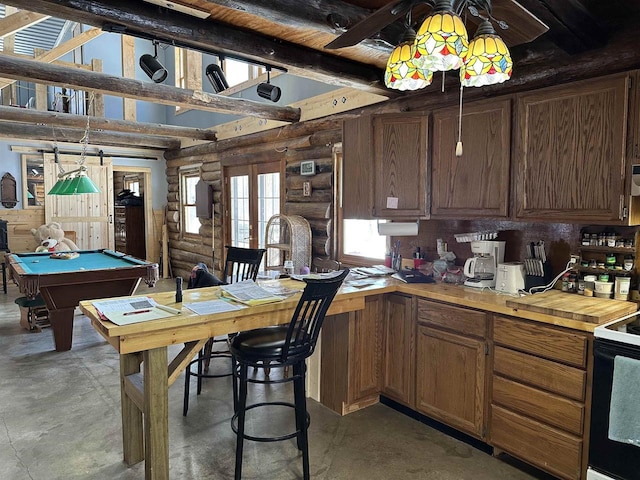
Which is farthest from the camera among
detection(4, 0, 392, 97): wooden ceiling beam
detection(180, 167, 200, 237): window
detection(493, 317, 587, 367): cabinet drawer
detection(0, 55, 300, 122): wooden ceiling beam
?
detection(180, 167, 200, 237): window

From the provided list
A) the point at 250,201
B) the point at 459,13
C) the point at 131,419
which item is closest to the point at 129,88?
the point at 250,201

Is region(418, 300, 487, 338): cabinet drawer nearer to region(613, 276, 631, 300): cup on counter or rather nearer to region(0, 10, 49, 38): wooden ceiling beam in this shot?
region(613, 276, 631, 300): cup on counter

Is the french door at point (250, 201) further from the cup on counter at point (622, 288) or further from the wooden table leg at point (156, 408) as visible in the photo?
the cup on counter at point (622, 288)

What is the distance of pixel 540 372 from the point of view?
2.40 metres

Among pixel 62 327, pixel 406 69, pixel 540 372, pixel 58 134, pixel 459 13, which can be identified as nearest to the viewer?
pixel 459 13

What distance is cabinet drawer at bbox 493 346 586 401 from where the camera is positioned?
226cm

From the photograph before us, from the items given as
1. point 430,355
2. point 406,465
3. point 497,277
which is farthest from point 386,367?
point 497,277

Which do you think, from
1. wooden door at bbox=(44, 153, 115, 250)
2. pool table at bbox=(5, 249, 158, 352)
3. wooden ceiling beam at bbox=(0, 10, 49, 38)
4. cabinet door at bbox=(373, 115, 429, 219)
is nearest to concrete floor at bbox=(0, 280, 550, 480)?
pool table at bbox=(5, 249, 158, 352)

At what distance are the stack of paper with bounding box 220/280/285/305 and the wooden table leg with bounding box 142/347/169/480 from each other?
1.71 feet

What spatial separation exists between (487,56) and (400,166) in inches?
66.0

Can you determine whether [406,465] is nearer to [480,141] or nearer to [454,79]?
[480,141]

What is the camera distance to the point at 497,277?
3018 mm

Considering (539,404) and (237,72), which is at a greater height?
(237,72)

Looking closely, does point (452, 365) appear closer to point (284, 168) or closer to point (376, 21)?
point (376, 21)
